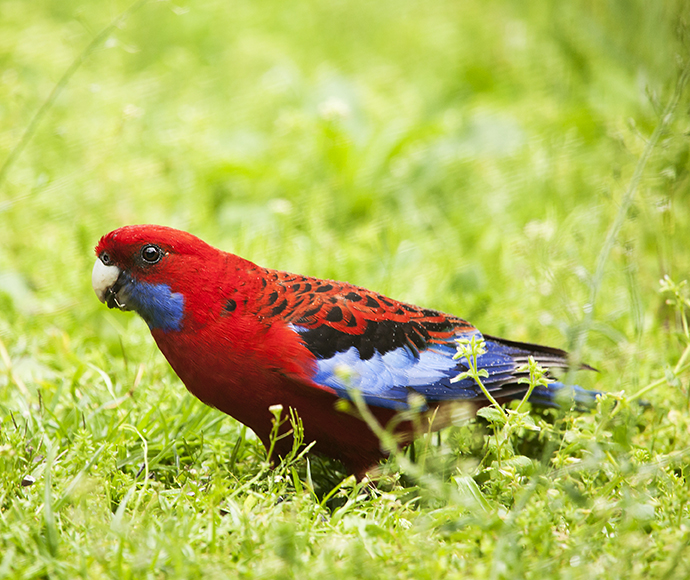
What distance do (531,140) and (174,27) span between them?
3.49 metres

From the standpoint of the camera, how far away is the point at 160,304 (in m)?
2.49

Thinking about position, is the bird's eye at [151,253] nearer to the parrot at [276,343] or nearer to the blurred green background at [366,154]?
the parrot at [276,343]

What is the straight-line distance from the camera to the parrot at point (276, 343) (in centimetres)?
240

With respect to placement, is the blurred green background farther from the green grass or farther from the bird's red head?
the bird's red head

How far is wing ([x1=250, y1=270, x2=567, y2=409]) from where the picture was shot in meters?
2.51

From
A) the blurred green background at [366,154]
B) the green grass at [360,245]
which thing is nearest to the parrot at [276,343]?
the green grass at [360,245]

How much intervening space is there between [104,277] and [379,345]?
41.1 inches

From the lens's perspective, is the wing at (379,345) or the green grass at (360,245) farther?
the wing at (379,345)

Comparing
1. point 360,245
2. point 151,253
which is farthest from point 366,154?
point 151,253

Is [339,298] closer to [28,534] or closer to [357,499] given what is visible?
[357,499]

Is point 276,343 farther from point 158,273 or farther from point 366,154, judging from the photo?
point 366,154

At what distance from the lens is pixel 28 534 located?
2.04m

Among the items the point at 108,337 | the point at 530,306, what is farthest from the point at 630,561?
the point at 108,337

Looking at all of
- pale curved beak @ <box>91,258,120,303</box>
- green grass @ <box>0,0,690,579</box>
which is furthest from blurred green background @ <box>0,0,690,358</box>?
pale curved beak @ <box>91,258,120,303</box>
